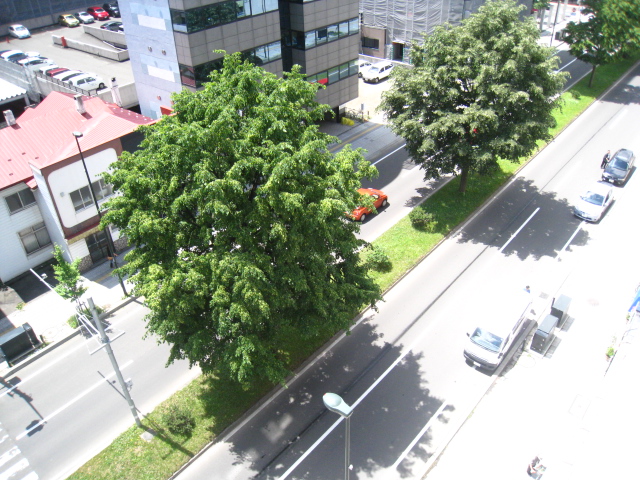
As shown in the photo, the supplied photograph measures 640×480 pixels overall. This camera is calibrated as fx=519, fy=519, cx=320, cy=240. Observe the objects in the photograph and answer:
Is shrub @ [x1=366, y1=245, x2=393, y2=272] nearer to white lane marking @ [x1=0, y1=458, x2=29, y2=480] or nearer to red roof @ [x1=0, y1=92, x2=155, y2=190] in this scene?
red roof @ [x1=0, y1=92, x2=155, y2=190]

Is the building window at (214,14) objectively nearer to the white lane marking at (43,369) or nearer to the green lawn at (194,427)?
the green lawn at (194,427)

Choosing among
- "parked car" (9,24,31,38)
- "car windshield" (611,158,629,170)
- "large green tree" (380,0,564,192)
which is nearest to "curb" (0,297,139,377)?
"large green tree" (380,0,564,192)

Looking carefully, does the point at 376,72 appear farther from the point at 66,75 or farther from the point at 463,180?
the point at 66,75

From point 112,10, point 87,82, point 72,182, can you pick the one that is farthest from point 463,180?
point 112,10

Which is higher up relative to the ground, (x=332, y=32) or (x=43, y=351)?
(x=332, y=32)

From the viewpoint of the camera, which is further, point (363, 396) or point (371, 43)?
point (371, 43)

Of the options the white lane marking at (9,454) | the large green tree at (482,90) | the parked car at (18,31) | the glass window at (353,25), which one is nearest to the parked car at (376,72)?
the glass window at (353,25)

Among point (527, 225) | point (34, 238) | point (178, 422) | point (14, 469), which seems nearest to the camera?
point (14, 469)
